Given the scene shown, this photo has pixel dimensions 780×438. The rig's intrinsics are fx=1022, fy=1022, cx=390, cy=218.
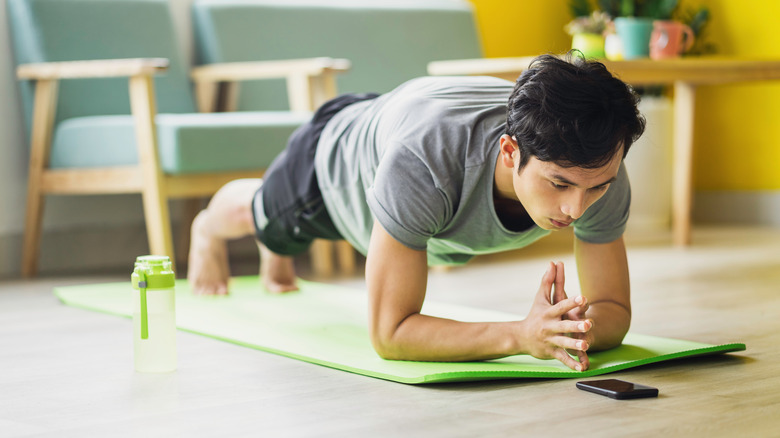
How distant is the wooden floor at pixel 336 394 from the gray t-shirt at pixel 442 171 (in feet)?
→ 0.82

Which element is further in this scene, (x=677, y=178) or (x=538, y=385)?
(x=677, y=178)

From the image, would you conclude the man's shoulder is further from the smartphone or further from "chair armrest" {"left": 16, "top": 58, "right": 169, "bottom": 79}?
"chair armrest" {"left": 16, "top": 58, "right": 169, "bottom": 79}

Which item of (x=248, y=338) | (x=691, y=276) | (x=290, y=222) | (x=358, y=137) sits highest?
(x=358, y=137)

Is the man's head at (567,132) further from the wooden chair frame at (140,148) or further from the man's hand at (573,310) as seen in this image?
the wooden chair frame at (140,148)

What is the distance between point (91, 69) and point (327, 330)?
124 centimetres

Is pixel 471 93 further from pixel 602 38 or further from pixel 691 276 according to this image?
pixel 602 38

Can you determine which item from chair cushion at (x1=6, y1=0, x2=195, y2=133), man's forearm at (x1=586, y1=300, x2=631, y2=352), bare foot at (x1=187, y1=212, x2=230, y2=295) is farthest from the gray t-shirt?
chair cushion at (x1=6, y1=0, x2=195, y2=133)

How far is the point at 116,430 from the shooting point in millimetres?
1294

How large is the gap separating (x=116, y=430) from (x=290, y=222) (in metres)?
0.87

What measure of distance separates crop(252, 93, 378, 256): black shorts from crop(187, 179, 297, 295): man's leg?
0.12 metres

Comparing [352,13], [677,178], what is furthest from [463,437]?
[352,13]

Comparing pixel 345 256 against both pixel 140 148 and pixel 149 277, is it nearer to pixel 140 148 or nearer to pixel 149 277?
pixel 140 148

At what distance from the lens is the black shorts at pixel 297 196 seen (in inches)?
81.1

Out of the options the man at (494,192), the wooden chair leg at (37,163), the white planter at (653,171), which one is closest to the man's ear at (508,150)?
the man at (494,192)
